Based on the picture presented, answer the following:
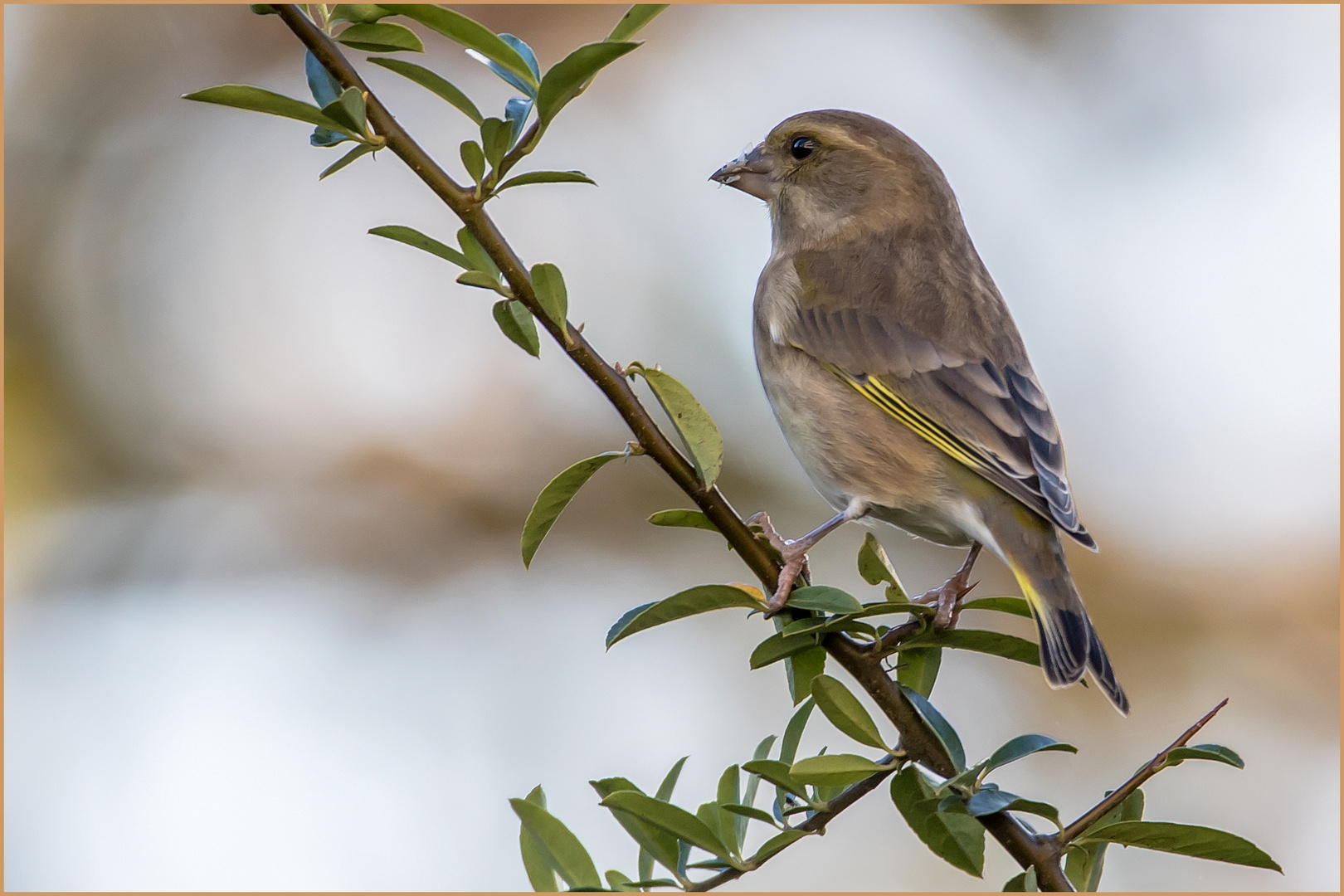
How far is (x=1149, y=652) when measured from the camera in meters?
5.74

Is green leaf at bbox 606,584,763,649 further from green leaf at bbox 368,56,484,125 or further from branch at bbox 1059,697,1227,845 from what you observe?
green leaf at bbox 368,56,484,125

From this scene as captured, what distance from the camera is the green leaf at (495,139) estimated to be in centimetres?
183

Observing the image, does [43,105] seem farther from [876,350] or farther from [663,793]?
[663,793]

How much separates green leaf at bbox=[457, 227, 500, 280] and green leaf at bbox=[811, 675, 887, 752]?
2.79ft

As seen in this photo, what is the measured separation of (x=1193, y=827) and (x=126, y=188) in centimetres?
553

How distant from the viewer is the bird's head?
422 cm

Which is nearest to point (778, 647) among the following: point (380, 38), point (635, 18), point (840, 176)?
point (635, 18)

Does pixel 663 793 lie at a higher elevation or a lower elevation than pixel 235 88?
lower

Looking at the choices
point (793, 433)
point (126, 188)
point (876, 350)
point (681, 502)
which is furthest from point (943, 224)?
point (126, 188)

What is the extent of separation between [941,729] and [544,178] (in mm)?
1146

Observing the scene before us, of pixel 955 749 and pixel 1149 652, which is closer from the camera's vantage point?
pixel 955 749

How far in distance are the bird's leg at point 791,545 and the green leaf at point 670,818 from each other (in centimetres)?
40

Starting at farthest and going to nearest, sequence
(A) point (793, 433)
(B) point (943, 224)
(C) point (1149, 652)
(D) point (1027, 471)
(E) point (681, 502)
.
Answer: (E) point (681, 502) < (C) point (1149, 652) < (B) point (943, 224) < (A) point (793, 433) < (D) point (1027, 471)

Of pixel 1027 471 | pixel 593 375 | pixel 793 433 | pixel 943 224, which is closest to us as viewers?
pixel 593 375
